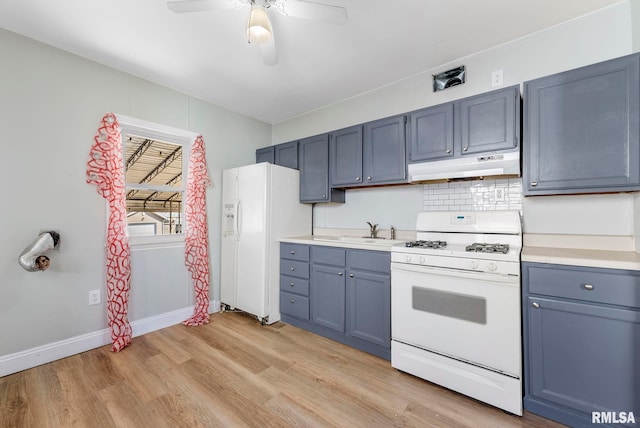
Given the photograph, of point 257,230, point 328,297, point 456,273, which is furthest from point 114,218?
point 456,273

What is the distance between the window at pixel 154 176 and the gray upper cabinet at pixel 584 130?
336 cm

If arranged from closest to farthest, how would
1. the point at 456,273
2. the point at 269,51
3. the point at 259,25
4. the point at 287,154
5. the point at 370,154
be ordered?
1. the point at 259,25
2. the point at 456,273
3. the point at 269,51
4. the point at 370,154
5. the point at 287,154

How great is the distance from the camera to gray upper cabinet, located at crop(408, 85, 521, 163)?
1967 mm

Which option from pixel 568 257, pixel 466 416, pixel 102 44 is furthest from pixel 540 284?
pixel 102 44

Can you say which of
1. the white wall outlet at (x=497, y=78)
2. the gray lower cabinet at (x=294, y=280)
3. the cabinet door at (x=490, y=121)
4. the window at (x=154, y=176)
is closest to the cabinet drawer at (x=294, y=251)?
the gray lower cabinet at (x=294, y=280)

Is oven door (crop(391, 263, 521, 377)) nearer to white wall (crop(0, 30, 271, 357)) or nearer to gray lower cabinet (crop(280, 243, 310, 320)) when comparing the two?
gray lower cabinet (crop(280, 243, 310, 320))

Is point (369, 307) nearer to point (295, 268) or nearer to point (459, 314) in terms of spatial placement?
point (459, 314)

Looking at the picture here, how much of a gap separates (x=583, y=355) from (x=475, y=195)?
131 cm

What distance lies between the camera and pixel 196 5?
1609 mm

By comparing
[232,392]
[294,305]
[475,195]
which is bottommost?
[232,392]

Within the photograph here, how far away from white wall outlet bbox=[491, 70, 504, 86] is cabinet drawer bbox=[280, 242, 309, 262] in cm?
230

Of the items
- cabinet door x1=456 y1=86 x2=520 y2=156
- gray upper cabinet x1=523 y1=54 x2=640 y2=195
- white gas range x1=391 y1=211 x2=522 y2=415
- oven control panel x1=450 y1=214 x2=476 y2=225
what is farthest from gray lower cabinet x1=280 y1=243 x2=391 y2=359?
gray upper cabinet x1=523 y1=54 x2=640 y2=195

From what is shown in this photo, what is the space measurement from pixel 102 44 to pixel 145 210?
1.57 metres

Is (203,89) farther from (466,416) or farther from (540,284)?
(466,416)
